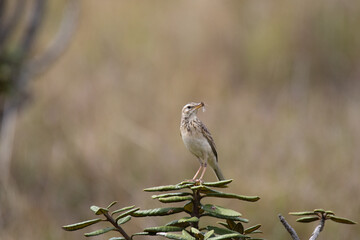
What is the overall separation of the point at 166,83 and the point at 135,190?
7.82 feet

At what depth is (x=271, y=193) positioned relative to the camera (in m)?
7.39

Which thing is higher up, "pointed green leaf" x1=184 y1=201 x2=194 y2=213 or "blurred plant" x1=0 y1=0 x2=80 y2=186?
"blurred plant" x1=0 y1=0 x2=80 y2=186

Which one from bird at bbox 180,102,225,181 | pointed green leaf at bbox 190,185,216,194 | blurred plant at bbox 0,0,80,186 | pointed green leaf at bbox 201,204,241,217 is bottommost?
pointed green leaf at bbox 201,204,241,217

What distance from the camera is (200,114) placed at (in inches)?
317

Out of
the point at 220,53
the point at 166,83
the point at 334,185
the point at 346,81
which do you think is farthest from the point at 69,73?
the point at 334,185

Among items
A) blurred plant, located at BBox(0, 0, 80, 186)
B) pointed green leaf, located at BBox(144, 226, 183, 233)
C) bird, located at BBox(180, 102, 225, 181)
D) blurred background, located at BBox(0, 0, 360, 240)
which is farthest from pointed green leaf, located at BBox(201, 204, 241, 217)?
blurred plant, located at BBox(0, 0, 80, 186)

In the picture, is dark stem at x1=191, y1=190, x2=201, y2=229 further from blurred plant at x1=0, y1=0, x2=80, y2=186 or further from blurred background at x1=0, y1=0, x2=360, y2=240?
blurred plant at x1=0, y1=0, x2=80, y2=186

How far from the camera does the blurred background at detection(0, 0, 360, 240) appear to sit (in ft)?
25.1

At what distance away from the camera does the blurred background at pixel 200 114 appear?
764 centimetres

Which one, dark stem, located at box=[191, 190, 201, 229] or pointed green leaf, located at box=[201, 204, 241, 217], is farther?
dark stem, located at box=[191, 190, 201, 229]

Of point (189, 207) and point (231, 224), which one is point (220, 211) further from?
point (231, 224)

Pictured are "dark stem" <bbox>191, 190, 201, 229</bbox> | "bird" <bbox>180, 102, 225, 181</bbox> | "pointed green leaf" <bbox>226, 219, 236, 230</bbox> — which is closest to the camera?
"dark stem" <bbox>191, 190, 201, 229</bbox>

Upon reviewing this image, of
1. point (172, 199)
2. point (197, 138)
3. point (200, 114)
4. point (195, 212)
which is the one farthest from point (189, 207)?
point (200, 114)

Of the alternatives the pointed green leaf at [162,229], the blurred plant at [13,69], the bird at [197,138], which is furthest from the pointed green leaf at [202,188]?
the blurred plant at [13,69]
